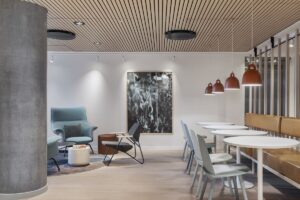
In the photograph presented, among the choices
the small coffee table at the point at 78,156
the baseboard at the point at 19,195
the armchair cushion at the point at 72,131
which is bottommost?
the baseboard at the point at 19,195

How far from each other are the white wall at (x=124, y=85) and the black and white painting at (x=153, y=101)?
15 centimetres

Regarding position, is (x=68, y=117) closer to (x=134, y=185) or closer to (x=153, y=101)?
(x=153, y=101)

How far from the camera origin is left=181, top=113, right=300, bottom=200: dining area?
11.6 feet

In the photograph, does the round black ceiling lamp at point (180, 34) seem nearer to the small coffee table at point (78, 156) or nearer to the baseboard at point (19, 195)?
the small coffee table at point (78, 156)

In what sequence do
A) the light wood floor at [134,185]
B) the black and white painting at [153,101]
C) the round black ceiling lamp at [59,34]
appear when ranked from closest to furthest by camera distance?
the light wood floor at [134,185] → the round black ceiling lamp at [59,34] → the black and white painting at [153,101]

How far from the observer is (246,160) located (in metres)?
6.89

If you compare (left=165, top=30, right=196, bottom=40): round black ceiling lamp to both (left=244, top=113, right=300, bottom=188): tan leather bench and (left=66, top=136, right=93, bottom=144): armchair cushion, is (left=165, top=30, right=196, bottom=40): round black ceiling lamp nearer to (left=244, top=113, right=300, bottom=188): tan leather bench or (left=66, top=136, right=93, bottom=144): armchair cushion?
(left=244, top=113, right=300, bottom=188): tan leather bench

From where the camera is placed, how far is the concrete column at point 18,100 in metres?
4.06

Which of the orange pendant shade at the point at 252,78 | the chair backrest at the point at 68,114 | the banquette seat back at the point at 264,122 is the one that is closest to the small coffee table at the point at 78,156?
the chair backrest at the point at 68,114

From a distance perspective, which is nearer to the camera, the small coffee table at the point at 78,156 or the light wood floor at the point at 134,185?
the light wood floor at the point at 134,185

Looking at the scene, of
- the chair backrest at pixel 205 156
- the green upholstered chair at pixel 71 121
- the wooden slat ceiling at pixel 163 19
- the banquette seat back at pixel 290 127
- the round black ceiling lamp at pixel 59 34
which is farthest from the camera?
the green upholstered chair at pixel 71 121

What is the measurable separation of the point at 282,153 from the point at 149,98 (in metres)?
4.46

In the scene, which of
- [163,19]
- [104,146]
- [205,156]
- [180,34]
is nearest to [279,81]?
[180,34]

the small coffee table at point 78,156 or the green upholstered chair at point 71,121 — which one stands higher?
the green upholstered chair at point 71,121
